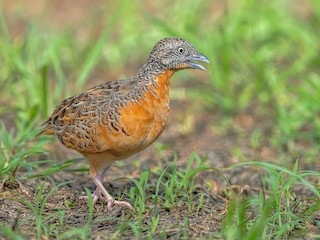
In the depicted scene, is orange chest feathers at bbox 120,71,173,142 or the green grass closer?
the green grass

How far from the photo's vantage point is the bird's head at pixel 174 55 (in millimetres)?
5527

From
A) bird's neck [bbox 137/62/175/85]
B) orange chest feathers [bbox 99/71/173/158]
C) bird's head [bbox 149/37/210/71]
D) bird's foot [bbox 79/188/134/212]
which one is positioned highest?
bird's head [bbox 149/37/210/71]

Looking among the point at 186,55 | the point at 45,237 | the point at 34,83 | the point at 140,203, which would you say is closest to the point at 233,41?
the point at 34,83

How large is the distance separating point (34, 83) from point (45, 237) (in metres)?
3.11

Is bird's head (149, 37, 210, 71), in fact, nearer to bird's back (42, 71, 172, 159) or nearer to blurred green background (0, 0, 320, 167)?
bird's back (42, 71, 172, 159)

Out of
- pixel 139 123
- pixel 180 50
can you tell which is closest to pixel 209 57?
pixel 180 50

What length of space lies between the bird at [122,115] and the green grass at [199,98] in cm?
23

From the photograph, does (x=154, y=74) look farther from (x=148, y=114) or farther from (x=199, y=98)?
(x=199, y=98)

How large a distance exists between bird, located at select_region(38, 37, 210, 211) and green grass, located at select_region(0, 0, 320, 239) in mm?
226

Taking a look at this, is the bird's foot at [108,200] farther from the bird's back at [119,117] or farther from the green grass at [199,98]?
the bird's back at [119,117]

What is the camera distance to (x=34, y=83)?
752cm

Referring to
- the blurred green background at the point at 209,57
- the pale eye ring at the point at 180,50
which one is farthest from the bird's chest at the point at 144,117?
the blurred green background at the point at 209,57

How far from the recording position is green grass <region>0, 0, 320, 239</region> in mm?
5016

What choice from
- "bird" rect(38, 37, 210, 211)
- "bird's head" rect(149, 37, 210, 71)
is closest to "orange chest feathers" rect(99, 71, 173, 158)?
"bird" rect(38, 37, 210, 211)
